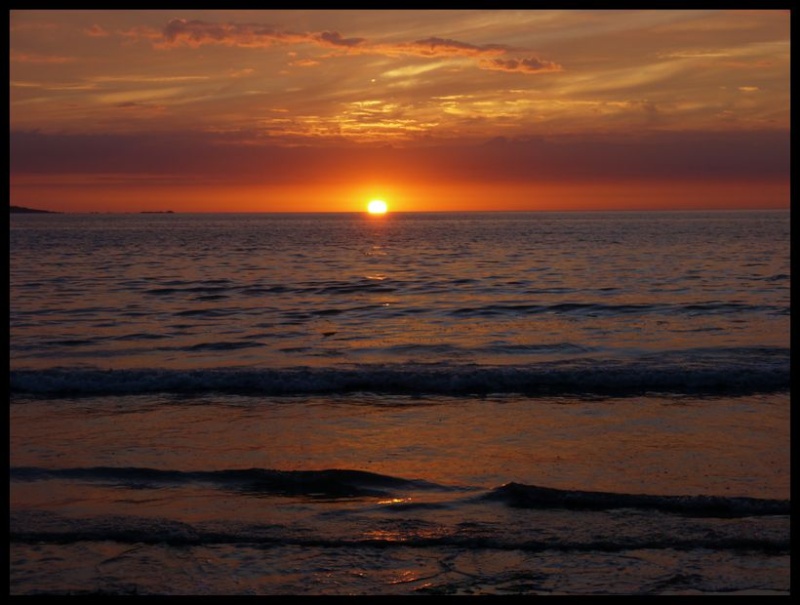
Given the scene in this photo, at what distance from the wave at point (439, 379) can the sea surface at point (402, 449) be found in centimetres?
7

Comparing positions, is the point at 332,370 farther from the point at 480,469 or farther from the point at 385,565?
the point at 385,565

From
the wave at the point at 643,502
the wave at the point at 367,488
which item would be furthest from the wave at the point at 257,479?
the wave at the point at 643,502

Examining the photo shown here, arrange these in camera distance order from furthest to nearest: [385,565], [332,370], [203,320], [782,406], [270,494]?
[203,320], [332,370], [782,406], [270,494], [385,565]

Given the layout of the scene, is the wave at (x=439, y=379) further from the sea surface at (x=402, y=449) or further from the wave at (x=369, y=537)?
the wave at (x=369, y=537)

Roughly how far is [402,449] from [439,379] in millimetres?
5206

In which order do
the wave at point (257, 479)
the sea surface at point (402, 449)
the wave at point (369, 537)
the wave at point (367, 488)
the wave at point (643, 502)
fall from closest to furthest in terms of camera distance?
the sea surface at point (402, 449) < the wave at point (369, 537) < the wave at point (643, 502) < the wave at point (367, 488) < the wave at point (257, 479)

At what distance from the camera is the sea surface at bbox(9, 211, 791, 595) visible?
7.11 metres

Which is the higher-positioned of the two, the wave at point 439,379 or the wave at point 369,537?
the wave at point 439,379

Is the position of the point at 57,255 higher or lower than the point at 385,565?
higher

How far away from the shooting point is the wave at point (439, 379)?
15391 millimetres

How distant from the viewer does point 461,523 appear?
8.14 m

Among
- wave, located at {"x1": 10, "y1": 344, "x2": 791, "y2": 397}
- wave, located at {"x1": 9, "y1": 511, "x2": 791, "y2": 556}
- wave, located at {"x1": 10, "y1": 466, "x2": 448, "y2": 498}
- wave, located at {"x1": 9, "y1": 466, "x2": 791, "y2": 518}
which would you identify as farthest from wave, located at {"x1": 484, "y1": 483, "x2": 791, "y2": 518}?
wave, located at {"x1": 10, "y1": 344, "x2": 791, "y2": 397}
